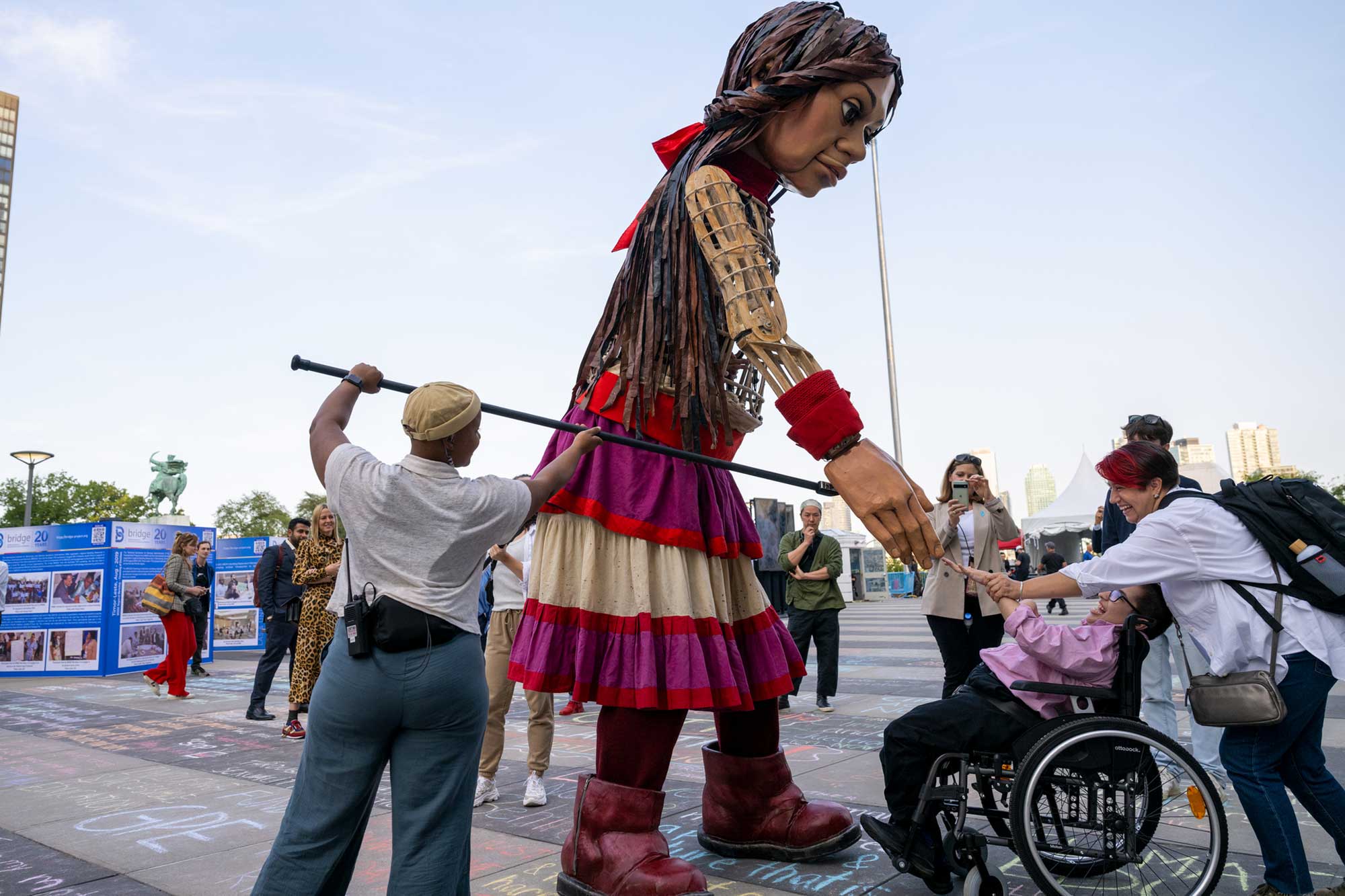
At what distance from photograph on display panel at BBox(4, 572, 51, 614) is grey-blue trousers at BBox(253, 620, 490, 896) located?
1153cm

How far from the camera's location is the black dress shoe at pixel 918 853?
243 centimetres

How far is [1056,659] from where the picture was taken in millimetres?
2594

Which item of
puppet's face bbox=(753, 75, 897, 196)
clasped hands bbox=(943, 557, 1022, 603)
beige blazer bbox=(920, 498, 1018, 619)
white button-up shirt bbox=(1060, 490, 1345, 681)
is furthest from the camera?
beige blazer bbox=(920, 498, 1018, 619)

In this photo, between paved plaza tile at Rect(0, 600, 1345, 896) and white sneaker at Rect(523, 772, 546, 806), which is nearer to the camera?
paved plaza tile at Rect(0, 600, 1345, 896)

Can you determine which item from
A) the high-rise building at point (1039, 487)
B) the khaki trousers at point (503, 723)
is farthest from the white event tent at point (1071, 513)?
the high-rise building at point (1039, 487)

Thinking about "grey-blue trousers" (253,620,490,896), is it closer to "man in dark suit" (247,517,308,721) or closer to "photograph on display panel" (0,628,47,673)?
"man in dark suit" (247,517,308,721)

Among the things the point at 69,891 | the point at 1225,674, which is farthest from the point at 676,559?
the point at 69,891

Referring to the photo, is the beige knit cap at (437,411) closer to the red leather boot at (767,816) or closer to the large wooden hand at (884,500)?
the large wooden hand at (884,500)

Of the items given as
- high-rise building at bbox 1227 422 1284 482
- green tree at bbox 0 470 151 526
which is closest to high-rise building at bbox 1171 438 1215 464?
high-rise building at bbox 1227 422 1284 482

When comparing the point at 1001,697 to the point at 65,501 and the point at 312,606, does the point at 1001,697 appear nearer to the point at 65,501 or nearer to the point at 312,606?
the point at 312,606

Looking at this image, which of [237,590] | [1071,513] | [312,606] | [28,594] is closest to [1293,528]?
[312,606]

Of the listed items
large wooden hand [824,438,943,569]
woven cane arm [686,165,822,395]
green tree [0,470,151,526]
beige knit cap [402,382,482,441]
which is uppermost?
green tree [0,470,151,526]

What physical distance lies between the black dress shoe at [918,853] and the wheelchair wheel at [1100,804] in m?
0.22

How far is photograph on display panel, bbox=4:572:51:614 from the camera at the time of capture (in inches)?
439
